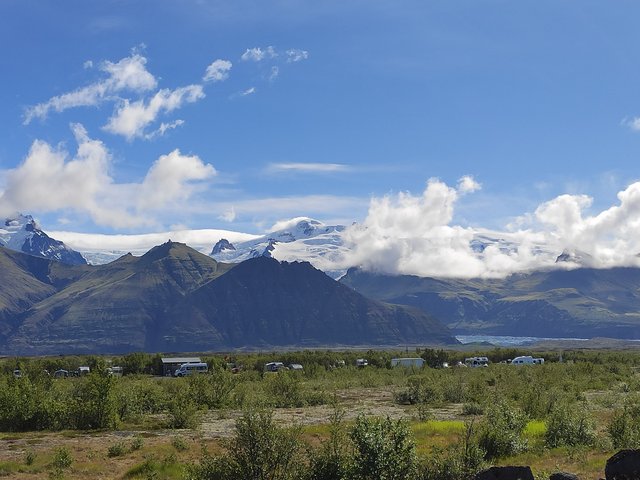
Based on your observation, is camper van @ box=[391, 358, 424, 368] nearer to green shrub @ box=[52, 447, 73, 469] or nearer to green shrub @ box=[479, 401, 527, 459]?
green shrub @ box=[479, 401, 527, 459]

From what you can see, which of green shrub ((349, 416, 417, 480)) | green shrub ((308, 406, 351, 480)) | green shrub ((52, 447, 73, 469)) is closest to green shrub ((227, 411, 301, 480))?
green shrub ((308, 406, 351, 480))

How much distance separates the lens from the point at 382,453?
2444 centimetres

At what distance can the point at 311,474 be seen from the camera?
84.1ft

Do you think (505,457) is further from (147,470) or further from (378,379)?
(378,379)

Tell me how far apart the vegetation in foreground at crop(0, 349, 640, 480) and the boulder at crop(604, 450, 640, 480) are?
240 cm

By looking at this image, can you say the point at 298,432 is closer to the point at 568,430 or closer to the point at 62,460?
the point at 62,460

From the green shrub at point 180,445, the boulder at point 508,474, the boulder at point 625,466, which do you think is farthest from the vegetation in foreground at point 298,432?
the boulder at point 625,466

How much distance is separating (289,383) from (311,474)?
5293 cm

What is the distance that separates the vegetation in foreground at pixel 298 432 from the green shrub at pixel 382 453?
41mm

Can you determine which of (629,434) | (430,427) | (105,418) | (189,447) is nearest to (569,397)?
(430,427)

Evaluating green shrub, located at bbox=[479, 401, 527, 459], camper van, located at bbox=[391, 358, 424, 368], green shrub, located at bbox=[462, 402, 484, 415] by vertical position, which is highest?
green shrub, located at bbox=[479, 401, 527, 459]

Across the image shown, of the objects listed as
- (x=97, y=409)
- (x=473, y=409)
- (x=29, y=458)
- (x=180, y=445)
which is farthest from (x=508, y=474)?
(x=97, y=409)

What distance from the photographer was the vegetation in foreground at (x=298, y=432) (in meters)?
25.1

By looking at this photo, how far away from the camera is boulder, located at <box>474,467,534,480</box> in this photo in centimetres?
2380
